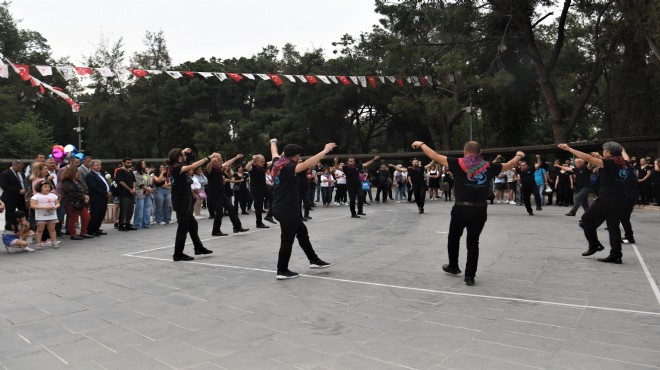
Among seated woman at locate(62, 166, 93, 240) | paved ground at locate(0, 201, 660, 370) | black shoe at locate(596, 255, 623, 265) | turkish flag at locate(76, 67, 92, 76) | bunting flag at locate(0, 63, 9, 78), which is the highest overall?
turkish flag at locate(76, 67, 92, 76)

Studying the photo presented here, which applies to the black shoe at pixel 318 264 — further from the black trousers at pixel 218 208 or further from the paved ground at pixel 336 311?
the black trousers at pixel 218 208

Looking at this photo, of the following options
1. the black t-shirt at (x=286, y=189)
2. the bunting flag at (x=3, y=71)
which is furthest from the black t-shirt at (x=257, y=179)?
the bunting flag at (x=3, y=71)

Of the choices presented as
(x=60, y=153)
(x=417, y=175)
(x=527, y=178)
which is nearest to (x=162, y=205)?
(x=60, y=153)

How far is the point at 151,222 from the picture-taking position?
14852mm

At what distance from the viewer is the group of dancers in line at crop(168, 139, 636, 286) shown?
236 inches

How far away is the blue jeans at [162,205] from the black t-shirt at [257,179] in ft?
9.23

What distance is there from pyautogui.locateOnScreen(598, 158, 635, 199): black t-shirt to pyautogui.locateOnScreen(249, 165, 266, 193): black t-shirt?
8034 mm

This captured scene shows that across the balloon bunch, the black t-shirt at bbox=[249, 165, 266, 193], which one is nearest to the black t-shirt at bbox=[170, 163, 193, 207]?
the black t-shirt at bbox=[249, 165, 266, 193]

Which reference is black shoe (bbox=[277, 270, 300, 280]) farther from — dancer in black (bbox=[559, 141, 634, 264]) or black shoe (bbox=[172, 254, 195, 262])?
dancer in black (bbox=[559, 141, 634, 264])

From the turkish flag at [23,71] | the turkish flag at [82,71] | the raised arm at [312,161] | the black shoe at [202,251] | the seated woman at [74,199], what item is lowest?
the black shoe at [202,251]

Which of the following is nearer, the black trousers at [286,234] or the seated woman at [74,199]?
the black trousers at [286,234]

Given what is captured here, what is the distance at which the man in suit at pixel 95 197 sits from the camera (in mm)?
11875

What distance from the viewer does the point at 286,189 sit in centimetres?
663

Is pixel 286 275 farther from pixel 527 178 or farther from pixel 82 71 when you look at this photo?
pixel 82 71
